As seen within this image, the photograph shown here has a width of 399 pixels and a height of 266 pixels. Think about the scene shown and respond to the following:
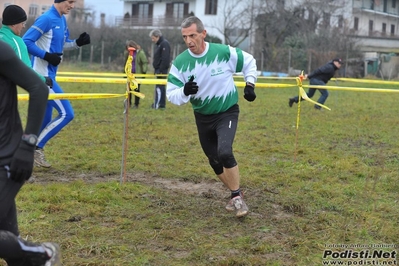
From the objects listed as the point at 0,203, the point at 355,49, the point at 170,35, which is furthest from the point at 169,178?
the point at 170,35

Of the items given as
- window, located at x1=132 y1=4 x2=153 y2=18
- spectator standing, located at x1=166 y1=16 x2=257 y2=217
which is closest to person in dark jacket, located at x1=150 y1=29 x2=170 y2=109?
spectator standing, located at x1=166 y1=16 x2=257 y2=217

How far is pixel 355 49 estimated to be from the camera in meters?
37.6

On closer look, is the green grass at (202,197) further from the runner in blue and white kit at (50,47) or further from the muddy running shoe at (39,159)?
the runner in blue and white kit at (50,47)

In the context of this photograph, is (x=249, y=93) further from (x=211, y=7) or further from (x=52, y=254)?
(x=211, y=7)

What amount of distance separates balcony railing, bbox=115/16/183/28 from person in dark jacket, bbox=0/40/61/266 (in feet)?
157

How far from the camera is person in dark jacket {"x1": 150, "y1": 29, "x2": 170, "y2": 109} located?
591 inches

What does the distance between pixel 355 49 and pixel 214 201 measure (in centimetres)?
3303

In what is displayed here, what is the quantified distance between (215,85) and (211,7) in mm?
47198

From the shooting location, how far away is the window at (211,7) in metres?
51.5

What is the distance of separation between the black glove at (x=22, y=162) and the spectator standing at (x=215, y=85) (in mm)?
2505

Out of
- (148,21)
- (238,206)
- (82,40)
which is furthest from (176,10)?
(238,206)

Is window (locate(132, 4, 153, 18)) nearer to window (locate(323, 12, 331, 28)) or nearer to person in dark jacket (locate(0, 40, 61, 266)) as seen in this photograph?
window (locate(323, 12, 331, 28))

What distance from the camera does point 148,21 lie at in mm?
55281

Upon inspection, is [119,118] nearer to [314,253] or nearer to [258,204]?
[258,204]
